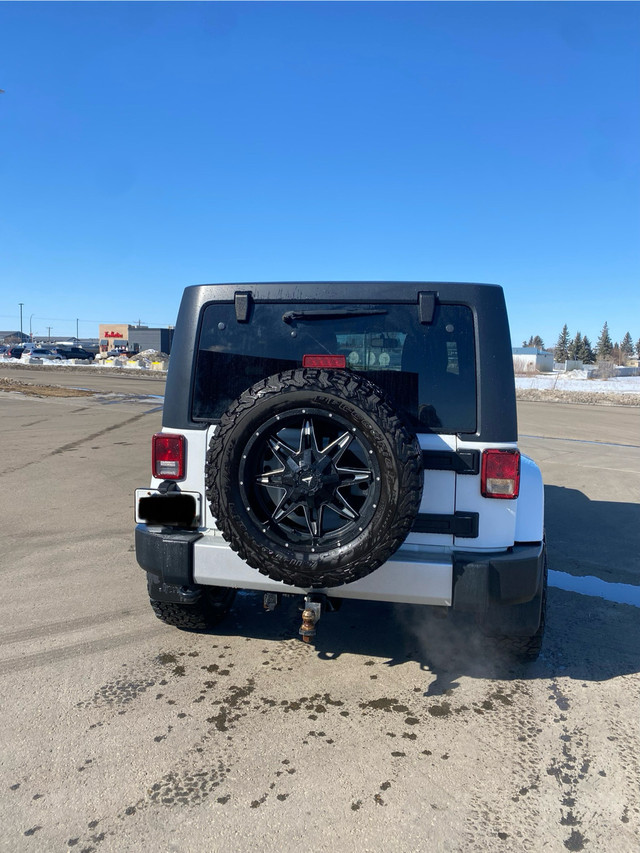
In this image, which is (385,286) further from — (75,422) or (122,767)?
(75,422)

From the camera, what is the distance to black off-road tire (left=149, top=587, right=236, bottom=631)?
3.54 meters

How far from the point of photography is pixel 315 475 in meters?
2.75

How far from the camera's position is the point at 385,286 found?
3.11 m

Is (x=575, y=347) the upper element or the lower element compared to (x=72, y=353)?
upper

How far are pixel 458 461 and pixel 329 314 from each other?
1.01m

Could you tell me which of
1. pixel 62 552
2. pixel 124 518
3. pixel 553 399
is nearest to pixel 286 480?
pixel 62 552

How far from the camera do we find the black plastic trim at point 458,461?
9.66ft

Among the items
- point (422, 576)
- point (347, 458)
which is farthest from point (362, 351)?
point (422, 576)

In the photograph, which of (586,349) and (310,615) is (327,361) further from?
(586,349)

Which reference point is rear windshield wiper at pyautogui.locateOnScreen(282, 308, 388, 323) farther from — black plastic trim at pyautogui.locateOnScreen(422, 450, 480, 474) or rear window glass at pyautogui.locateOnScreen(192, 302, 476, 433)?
black plastic trim at pyautogui.locateOnScreen(422, 450, 480, 474)

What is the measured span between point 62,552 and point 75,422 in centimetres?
897

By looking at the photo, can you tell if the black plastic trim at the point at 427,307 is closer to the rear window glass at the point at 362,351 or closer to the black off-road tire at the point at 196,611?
the rear window glass at the point at 362,351

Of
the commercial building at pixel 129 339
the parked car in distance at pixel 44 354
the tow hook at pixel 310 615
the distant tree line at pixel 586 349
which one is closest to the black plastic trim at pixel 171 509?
the tow hook at pixel 310 615

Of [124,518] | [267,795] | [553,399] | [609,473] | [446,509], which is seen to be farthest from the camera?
[553,399]
